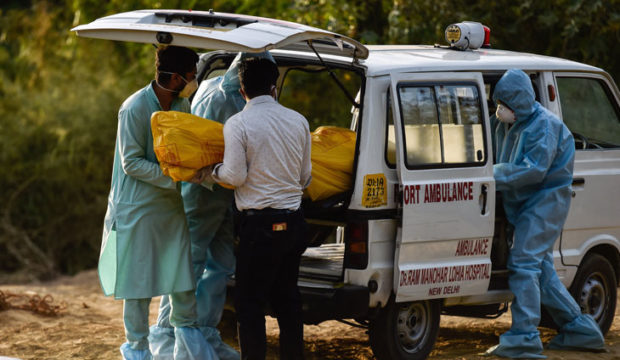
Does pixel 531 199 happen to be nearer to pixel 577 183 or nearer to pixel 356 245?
pixel 577 183

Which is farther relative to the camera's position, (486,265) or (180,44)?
(486,265)

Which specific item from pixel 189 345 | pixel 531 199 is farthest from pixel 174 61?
pixel 531 199

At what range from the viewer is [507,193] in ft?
20.9

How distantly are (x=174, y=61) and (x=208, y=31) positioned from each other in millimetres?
350

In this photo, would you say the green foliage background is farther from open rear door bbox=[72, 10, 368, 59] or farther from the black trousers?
the black trousers

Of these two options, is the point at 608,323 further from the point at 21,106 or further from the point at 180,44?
the point at 21,106

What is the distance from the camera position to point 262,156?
504cm

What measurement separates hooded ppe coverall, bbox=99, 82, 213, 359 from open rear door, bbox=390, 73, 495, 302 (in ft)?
4.13

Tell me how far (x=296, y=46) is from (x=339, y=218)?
137cm

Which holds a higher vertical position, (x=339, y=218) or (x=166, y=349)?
A: (x=339, y=218)

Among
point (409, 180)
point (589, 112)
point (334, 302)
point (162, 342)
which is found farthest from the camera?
point (589, 112)

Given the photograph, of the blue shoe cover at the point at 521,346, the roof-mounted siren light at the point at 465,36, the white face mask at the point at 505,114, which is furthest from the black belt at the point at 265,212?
the roof-mounted siren light at the point at 465,36

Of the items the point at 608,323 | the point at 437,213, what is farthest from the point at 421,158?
the point at 608,323

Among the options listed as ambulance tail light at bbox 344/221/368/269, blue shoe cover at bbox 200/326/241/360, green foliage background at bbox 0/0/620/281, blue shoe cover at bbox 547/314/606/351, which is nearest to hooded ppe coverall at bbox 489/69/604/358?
blue shoe cover at bbox 547/314/606/351
